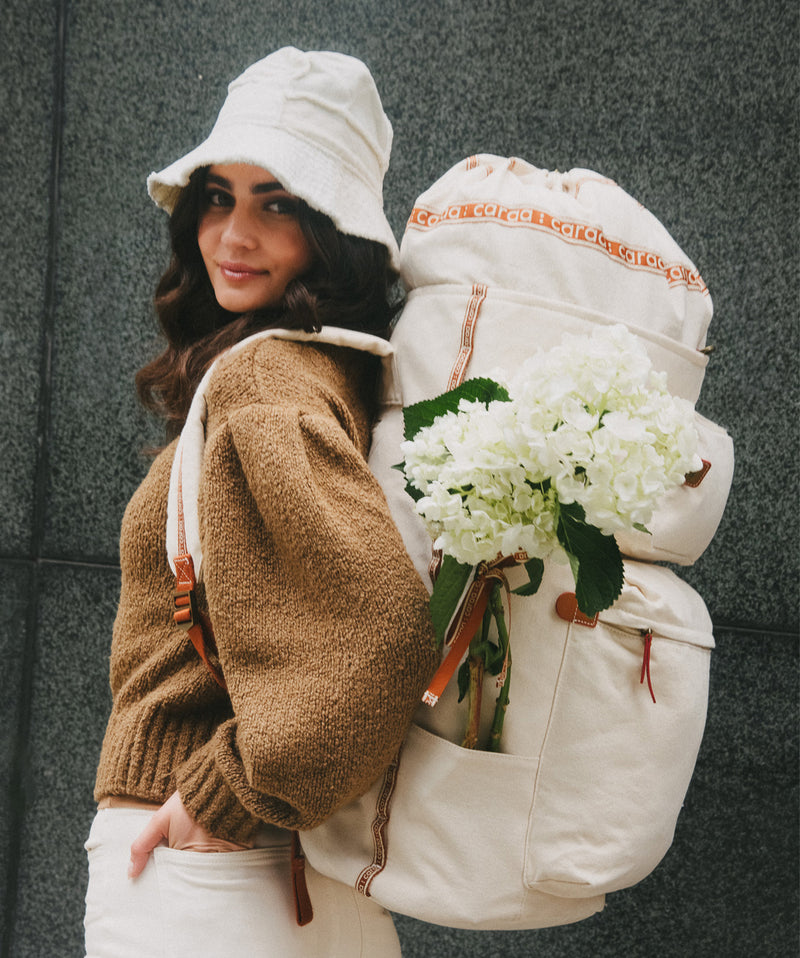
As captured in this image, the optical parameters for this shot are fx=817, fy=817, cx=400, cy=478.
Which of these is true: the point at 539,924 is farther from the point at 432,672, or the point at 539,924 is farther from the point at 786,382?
the point at 786,382

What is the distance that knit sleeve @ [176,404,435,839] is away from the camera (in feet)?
2.93

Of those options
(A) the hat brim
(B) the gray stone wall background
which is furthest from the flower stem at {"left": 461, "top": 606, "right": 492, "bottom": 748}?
(B) the gray stone wall background

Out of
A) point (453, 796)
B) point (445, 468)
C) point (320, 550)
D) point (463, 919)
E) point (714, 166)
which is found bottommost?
point (463, 919)

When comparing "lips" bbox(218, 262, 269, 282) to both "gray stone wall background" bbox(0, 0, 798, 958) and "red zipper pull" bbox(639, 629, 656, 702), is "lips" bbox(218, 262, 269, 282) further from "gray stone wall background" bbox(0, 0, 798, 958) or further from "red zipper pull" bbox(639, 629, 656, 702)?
"red zipper pull" bbox(639, 629, 656, 702)

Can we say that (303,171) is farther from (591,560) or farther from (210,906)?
(210,906)

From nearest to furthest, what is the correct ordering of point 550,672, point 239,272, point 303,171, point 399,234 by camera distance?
point 550,672 < point 303,171 < point 239,272 < point 399,234

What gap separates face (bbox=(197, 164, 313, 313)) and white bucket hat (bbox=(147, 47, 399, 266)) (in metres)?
0.06

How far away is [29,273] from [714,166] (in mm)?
1413

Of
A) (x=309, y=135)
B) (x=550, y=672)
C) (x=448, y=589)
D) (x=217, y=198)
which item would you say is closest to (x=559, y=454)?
(x=448, y=589)

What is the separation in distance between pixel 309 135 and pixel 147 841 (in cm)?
95

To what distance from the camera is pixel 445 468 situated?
2.48ft

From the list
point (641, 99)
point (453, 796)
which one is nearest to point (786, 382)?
point (641, 99)

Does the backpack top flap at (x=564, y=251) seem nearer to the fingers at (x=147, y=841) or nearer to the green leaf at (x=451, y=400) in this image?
the green leaf at (x=451, y=400)

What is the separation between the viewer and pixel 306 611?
3.06 feet
